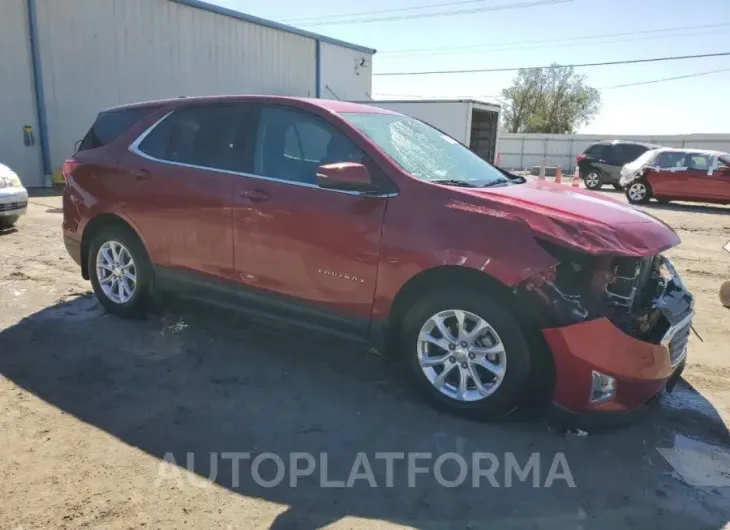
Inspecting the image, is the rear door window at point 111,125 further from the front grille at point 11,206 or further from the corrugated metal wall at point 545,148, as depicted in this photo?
the corrugated metal wall at point 545,148

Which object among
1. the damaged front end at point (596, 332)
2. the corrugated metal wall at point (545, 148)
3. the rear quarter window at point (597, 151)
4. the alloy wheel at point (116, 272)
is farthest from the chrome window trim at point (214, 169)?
the corrugated metal wall at point (545, 148)

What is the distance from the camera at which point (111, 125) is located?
493 centimetres

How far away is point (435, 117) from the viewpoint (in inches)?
669

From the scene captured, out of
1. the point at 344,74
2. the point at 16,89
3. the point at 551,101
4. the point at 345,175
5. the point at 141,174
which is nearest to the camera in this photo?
the point at 345,175

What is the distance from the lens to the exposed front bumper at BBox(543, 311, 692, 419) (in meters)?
2.94

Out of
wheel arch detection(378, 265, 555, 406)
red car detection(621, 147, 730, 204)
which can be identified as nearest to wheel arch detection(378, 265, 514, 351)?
wheel arch detection(378, 265, 555, 406)

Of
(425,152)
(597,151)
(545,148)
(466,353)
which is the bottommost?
(466,353)

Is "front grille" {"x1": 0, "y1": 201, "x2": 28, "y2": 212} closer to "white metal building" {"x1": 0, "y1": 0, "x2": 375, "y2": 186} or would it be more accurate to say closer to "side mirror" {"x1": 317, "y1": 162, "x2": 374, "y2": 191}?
"side mirror" {"x1": 317, "y1": 162, "x2": 374, "y2": 191}

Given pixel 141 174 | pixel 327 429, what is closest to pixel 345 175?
pixel 327 429

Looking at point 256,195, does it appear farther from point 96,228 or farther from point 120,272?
point 96,228

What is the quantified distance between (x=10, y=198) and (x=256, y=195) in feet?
19.8

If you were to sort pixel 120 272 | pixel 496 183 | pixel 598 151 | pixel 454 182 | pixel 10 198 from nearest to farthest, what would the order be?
pixel 454 182, pixel 496 183, pixel 120 272, pixel 10 198, pixel 598 151

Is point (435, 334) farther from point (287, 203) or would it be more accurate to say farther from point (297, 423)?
point (287, 203)

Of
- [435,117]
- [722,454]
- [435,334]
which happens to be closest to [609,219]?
[435,334]
